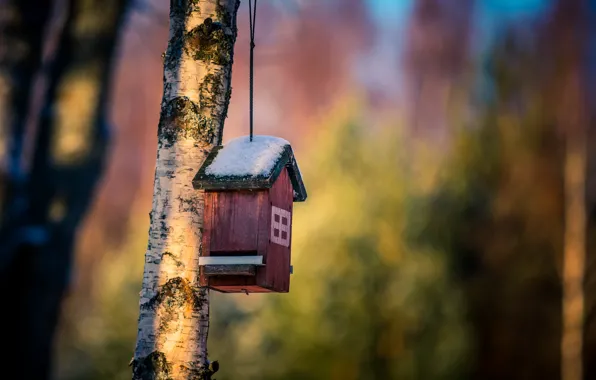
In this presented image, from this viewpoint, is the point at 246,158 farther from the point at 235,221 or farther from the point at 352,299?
the point at 352,299

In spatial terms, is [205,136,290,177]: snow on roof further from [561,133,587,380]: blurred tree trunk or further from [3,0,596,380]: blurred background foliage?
[561,133,587,380]: blurred tree trunk

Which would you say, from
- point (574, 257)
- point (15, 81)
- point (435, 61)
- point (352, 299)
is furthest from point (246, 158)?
point (435, 61)

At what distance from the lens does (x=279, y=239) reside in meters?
3.03

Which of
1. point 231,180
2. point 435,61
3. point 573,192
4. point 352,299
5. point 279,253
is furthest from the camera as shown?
point 435,61

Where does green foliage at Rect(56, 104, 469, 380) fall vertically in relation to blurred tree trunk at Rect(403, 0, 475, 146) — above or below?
below

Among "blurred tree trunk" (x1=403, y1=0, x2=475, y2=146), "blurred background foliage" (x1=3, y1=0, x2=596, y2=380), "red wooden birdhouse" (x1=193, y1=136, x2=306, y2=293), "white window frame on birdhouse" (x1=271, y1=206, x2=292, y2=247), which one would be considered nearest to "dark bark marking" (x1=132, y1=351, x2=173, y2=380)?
"red wooden birdhouse" (x1=193, y1=136, x2=306, y2=293)

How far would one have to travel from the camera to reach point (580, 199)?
13195mm

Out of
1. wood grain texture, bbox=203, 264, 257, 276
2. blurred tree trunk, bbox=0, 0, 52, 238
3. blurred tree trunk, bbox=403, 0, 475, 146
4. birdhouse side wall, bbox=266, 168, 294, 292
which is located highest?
blurred tree trunk, bbox=403, 0, 475, 146

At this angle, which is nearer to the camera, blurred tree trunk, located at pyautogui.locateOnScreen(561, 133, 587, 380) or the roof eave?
the roof eave

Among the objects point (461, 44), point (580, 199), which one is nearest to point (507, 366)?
point (580, 199)

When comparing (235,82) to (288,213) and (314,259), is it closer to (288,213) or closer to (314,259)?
(314,259)

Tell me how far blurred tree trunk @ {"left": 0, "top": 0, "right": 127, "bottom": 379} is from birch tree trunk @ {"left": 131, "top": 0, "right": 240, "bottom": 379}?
3506 mm

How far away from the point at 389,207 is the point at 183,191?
8.36 metres

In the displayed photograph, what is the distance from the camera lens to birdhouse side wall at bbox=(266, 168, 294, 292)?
9.61 ft
